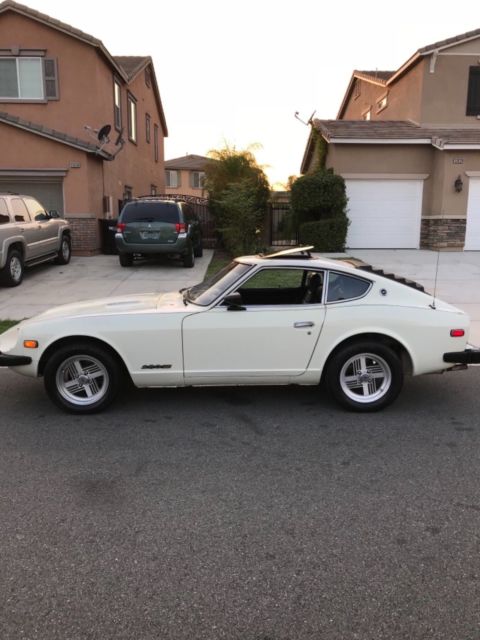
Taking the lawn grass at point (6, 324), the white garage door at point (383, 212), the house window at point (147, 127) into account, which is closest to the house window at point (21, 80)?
the house window at point (147, 127)

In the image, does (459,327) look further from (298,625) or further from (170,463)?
(298,625)

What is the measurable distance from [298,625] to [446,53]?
21.9 metres

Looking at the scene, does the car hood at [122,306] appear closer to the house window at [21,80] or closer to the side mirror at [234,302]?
the side mirror at [234,302]

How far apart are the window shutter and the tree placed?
5.72m

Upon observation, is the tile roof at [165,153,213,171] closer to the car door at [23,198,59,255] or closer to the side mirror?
the car door at [23,198,59,255]

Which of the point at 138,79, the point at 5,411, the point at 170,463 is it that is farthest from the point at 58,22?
the point at 170,463

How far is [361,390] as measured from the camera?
494 cm

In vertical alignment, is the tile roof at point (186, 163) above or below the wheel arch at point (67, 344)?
above

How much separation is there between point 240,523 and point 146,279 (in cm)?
1003

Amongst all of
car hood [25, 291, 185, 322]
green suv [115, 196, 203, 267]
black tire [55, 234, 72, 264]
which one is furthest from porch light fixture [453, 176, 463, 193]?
car hood [25, 291, 185, 322]

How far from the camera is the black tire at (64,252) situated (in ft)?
47.8

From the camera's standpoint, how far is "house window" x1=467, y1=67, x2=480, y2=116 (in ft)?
66.4

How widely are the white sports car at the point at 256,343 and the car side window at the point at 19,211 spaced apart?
25.0ft

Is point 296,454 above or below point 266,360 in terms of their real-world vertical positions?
below
